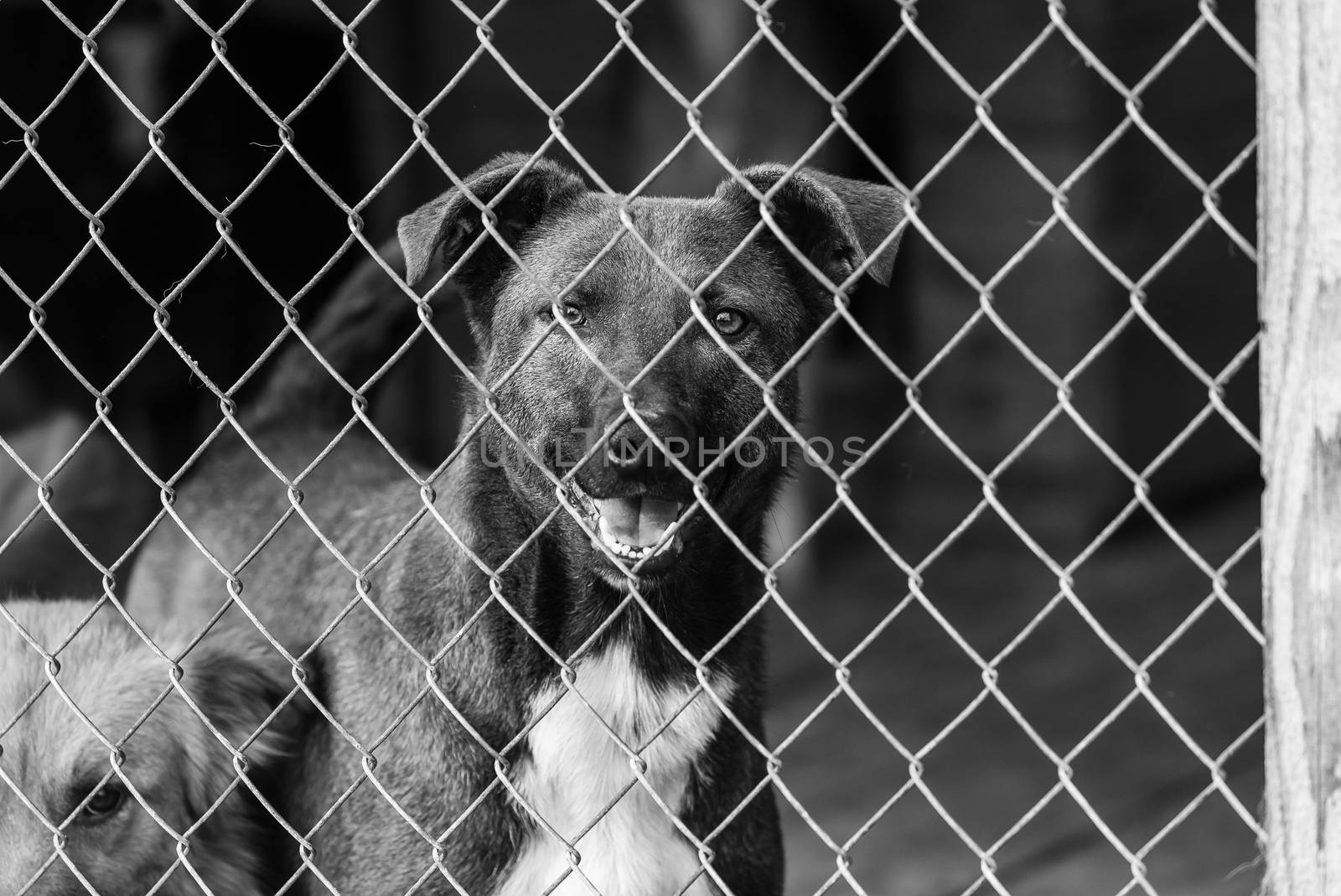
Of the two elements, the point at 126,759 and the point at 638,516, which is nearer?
the point at 638,516

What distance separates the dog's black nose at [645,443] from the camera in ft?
8.12

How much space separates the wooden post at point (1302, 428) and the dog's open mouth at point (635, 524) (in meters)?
1.13

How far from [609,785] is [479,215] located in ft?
3.83

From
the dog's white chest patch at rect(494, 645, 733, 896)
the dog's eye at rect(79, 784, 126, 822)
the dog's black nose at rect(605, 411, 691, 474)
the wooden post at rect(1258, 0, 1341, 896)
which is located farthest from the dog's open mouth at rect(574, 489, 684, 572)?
the dog's eye at rect(79, 784, 126, 822)

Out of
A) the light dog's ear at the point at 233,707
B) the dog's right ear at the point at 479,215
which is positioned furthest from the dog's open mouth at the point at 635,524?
the light dog's ear at the point at 233,707

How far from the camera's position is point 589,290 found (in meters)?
2.93

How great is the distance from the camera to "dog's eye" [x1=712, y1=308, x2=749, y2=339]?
295cm

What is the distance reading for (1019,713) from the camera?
133 inches

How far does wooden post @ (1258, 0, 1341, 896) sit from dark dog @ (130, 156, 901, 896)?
34.9 inches

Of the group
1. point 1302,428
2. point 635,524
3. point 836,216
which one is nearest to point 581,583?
point 635,524

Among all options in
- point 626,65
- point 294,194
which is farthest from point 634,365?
point 626,65

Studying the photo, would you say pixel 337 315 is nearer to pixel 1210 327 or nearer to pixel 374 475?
pixel 374 475

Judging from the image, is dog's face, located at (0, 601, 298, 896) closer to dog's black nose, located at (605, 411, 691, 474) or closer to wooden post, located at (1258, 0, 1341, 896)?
dog's black nose, located at (605, 411, 691, 474)

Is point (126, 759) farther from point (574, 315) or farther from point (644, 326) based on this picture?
point (644, 326)
